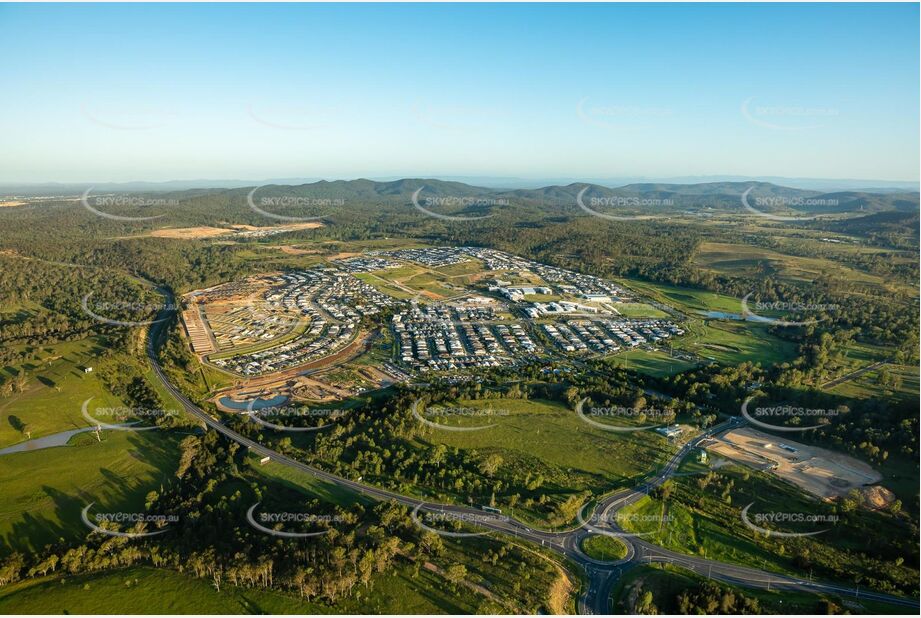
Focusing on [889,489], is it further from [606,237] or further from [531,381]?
[606,237]

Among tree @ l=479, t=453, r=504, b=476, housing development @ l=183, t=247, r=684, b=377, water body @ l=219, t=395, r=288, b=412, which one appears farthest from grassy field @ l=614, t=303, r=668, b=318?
water body @ l=219, t=395, r=288, b=412

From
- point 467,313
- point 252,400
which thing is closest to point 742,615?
point 252,400

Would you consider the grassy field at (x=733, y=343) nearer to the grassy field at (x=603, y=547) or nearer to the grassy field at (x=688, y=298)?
the grassy field at (x=688, y=298)

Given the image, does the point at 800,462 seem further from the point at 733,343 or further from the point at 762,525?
the point at 733,343

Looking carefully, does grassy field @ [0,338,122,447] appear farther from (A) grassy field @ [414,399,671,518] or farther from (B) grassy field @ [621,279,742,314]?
(B) grassy field @ [621,279,742,314]

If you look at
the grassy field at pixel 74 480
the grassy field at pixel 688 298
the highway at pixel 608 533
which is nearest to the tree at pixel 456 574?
the highway at pixel 608 533

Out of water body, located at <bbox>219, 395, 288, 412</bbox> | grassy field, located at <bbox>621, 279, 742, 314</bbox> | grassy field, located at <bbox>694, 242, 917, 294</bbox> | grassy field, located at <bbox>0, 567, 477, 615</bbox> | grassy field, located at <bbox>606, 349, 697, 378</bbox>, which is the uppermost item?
grassy field, located at <bbox>694, 242, 917, 294</bbox>

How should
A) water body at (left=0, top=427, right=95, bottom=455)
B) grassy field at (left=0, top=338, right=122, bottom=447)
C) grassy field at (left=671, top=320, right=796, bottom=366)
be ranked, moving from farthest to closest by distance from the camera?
1. grassy field at (left=671, top=320, right=796, bottom=366)
2. grassy field at (left=0, top=338, right=122, bottom=447)
3. water body at (left=0, top=427, right=95, bottom=455)
